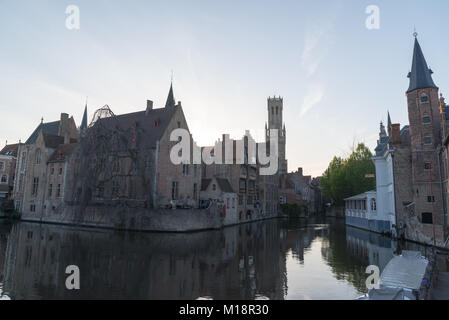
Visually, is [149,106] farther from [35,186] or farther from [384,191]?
[384,191]

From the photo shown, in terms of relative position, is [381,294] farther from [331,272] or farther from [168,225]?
[168,225]

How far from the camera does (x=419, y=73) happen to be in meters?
27.9

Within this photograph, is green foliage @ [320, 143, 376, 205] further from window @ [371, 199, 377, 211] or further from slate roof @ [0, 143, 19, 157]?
slate roof @ [0, 143, 19, 157]

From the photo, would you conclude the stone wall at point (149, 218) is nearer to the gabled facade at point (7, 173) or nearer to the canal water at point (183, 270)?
the canal water at point (183, 270)

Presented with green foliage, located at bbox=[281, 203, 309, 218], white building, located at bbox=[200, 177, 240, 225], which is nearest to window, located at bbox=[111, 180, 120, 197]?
white building, located at bbox=[200, 177, 240, 225]

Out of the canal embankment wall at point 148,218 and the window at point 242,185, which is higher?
the window at point 242,185

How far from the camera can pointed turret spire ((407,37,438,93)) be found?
2723 cm

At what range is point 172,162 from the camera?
36.8 meters

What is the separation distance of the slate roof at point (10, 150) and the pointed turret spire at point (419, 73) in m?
66.4

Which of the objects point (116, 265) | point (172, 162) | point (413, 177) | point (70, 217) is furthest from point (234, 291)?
point (70, 217)

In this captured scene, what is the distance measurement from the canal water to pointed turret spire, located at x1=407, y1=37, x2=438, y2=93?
618 inches

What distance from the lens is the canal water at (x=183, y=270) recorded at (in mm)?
10766

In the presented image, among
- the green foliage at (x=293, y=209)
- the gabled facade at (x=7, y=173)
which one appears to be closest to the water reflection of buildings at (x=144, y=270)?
the gabled facade at (x=7, y=173)
